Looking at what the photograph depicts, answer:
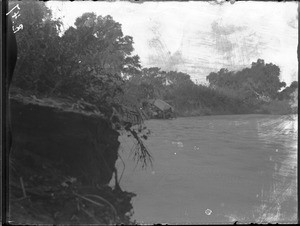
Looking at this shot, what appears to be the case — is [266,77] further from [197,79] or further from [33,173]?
[33,173]

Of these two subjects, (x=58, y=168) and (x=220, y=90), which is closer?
(x=58, y=168)

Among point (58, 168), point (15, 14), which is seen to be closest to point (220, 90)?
point (58, 168)

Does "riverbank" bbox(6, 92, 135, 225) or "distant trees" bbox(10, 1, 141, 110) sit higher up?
"distant trees" bbox(10, 1, 141, 110)

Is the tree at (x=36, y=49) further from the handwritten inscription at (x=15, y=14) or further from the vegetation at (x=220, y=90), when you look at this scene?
the vegetation at (x=220, y=90)

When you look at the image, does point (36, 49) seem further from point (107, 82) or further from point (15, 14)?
point (107, 82)

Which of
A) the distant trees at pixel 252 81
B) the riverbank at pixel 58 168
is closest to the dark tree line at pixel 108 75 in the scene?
the distant trees at pixel 252 81

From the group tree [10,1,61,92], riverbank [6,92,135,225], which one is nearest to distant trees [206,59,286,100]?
riverbank [6,92,135,225]

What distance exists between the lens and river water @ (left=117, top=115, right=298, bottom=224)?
6.54 ft

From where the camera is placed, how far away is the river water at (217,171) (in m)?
1.99

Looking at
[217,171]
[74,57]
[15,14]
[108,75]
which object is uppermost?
[15,14]

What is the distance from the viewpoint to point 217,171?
Result: 6.72ft

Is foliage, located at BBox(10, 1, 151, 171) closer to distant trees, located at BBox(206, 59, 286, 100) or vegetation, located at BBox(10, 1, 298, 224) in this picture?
vegetation, located at BBox(10, 1, 298, 224)

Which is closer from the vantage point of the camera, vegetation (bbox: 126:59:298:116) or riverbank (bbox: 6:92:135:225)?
riverbank (bbox: 6:92:135:225)

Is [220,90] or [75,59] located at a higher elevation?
[75,59]
